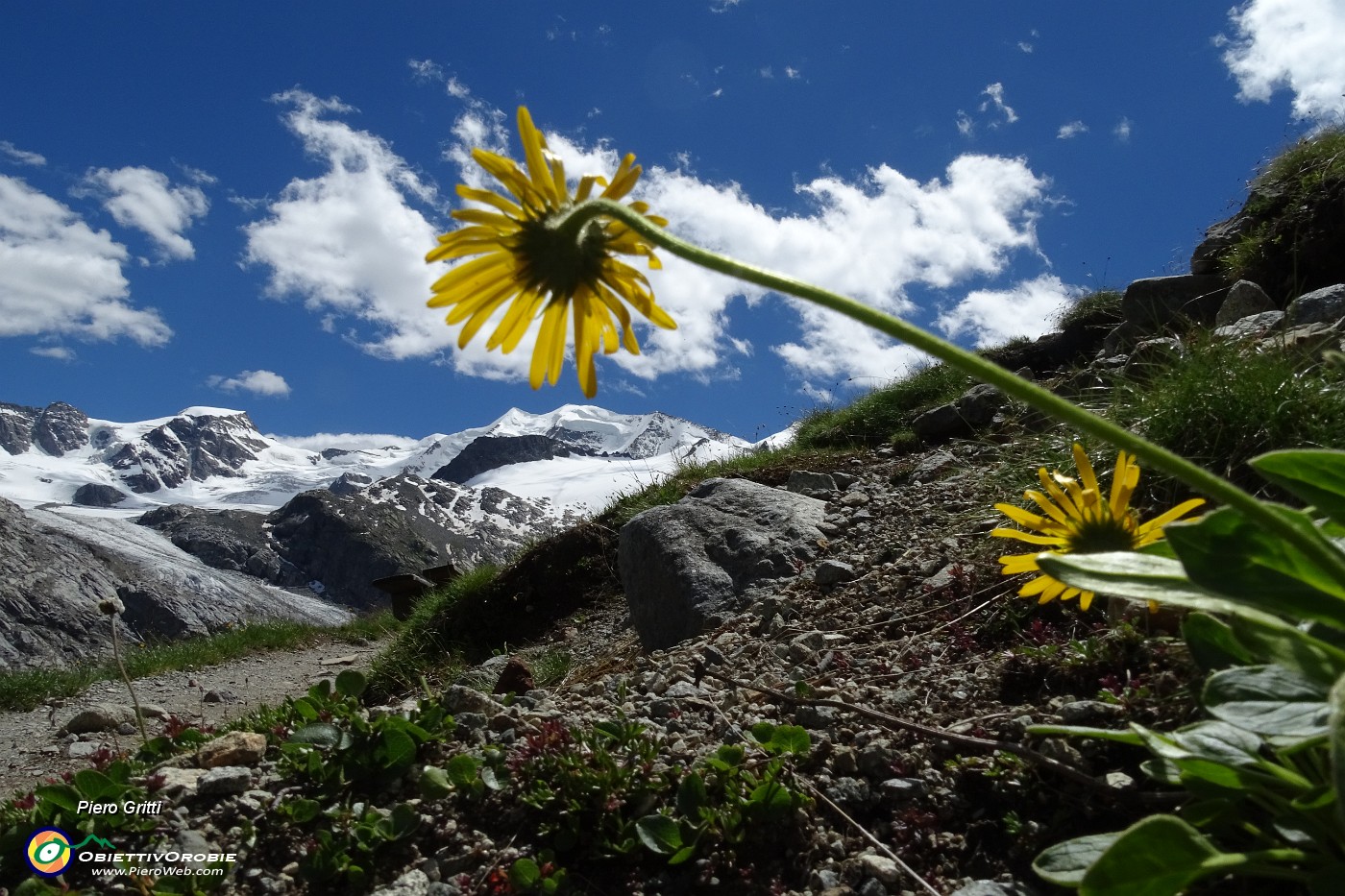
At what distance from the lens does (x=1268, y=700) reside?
1.50 meters

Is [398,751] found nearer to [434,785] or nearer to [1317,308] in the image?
[434,785]

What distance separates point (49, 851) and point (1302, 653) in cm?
289

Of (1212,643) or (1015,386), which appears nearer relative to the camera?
(1015,386)

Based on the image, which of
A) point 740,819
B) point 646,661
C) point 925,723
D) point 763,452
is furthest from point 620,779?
point 763,452

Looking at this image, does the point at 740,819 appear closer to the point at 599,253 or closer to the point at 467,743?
the point at 467,743

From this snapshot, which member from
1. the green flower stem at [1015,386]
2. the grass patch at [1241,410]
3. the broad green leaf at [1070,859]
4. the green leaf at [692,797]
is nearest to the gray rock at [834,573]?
the grass patch at [1241,410]

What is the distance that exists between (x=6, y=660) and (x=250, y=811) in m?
15.5

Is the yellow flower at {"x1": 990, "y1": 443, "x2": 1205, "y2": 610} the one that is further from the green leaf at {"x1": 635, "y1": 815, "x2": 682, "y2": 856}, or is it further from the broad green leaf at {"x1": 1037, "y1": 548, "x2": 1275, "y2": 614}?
the green leaf at {"x1": 635, "y1": 815, "x2": 682, "y2": 856}

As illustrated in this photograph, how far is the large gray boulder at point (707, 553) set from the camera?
4996mm

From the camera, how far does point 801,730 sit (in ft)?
8.16

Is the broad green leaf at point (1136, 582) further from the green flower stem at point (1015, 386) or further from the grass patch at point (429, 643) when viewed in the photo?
→ the grass patch at point (429, 643)

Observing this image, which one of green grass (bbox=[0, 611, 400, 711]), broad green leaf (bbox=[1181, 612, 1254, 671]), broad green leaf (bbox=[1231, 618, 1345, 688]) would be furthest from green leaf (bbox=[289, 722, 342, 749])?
green grass (bbox=[0, 611, 400, 711])

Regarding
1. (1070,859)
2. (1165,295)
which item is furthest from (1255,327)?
(1070,859)

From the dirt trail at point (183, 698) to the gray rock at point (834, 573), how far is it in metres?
2.83
